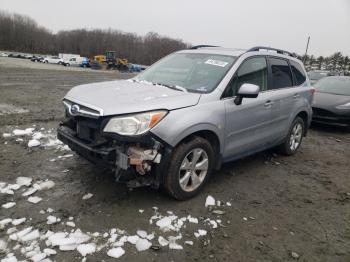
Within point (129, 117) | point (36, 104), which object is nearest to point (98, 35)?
point (36, 104)

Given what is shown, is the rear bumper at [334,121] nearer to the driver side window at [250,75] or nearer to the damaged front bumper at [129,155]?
the driver side window at [250,75]

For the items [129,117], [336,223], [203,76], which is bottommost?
[336,223]

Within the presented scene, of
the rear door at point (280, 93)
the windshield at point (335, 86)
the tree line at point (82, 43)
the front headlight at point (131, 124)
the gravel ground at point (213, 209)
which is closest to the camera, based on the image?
the gravel ground at point (213, 209)

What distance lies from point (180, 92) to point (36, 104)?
6.73 meters

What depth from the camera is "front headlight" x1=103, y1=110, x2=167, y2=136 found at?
11.1ft

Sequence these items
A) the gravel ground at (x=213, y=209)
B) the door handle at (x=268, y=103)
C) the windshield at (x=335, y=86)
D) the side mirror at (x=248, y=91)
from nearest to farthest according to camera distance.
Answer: the gravel ground at (x=213, y=209) < the side mirror at (x=248, y=91) < the door handle at (x=268, y=103) < the windshield at (x=335, y=86)

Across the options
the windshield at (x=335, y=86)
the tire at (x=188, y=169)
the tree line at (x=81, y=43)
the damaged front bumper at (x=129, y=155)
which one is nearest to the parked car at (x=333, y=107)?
the windshield at (x=335, y=86)

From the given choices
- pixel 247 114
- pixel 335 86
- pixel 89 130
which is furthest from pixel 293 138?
pixel 335 86

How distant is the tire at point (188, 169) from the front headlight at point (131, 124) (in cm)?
47

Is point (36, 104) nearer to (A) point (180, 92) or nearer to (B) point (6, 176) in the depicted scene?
(B) point (6, 176)

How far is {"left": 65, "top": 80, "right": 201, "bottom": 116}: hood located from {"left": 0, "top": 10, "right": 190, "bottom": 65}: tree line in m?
94.5

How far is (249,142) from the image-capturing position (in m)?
4.69

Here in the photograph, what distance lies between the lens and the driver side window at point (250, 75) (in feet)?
14.1

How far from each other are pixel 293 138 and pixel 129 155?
12.0ft
